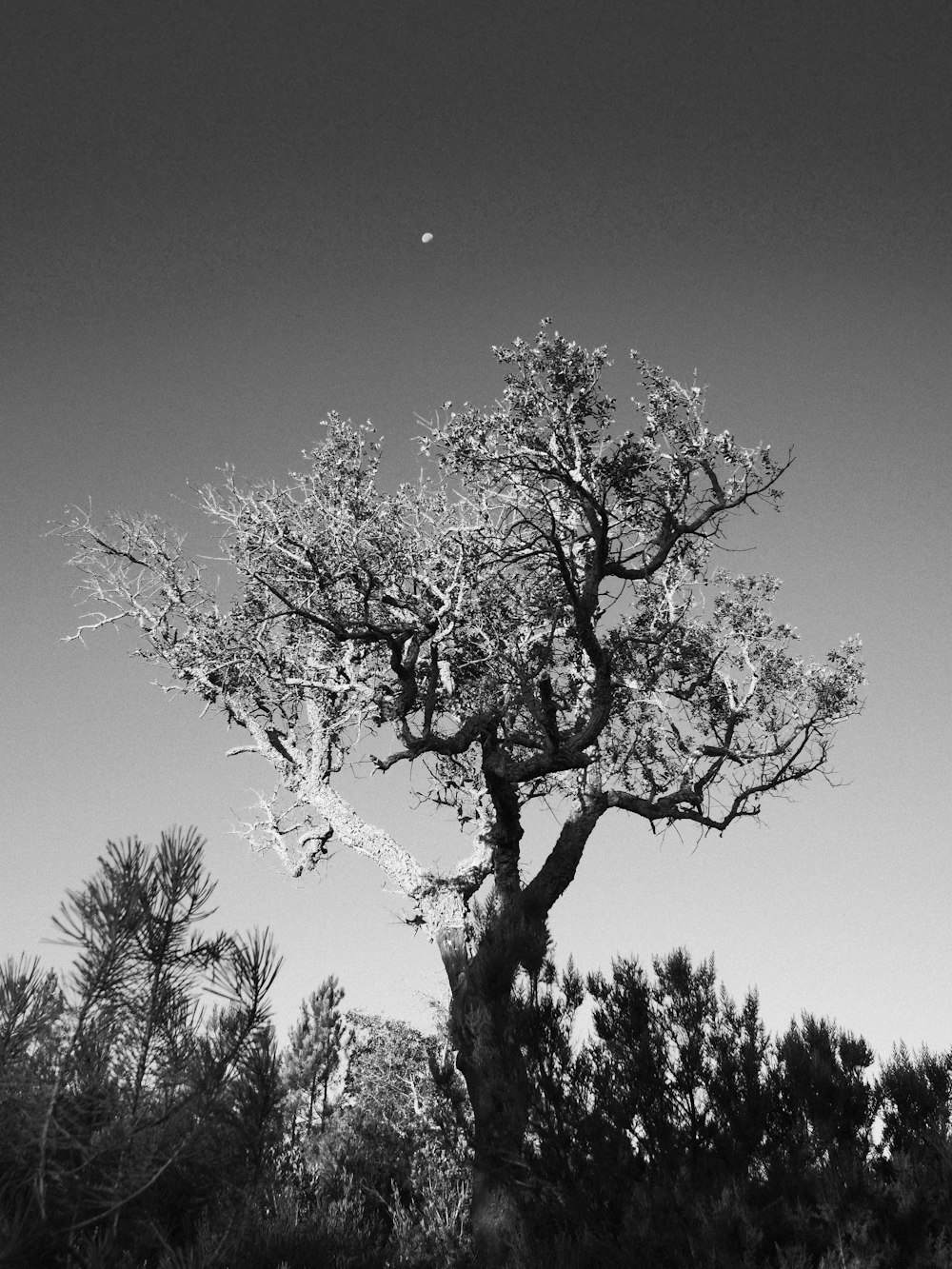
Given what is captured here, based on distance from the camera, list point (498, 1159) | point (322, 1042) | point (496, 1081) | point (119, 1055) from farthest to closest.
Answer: point (322, 1042)
point (498, 1159)
point (496, 1081)
point (119, 1055)

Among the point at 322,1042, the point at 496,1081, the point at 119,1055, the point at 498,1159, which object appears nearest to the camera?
the point at 119,1055

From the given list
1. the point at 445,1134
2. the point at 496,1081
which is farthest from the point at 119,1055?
the point at 445,1134

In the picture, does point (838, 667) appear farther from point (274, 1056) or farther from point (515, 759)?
point (274, 1056)

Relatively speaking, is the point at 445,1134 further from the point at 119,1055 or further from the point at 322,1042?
the point at 322,1042

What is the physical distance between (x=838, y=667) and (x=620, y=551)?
383 centimetres

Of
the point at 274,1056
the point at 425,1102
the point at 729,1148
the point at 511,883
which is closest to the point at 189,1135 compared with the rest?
the point at 274,1056

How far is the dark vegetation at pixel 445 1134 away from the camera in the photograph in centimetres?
251

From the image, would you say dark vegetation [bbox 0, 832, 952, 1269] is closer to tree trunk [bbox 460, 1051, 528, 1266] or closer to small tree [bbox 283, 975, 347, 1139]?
tree trunk [bbox 460, 1051, 528, 1266]

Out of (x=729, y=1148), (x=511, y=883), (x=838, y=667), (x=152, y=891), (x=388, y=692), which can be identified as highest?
(x=838, y=667)

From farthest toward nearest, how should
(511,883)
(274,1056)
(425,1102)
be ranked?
(425,1102)
(511,883)
(274,1056)

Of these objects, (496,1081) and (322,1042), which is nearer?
(496,1081)

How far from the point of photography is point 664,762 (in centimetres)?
1199

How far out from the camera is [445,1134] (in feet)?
22.0

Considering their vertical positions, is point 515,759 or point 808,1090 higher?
point 515,759
